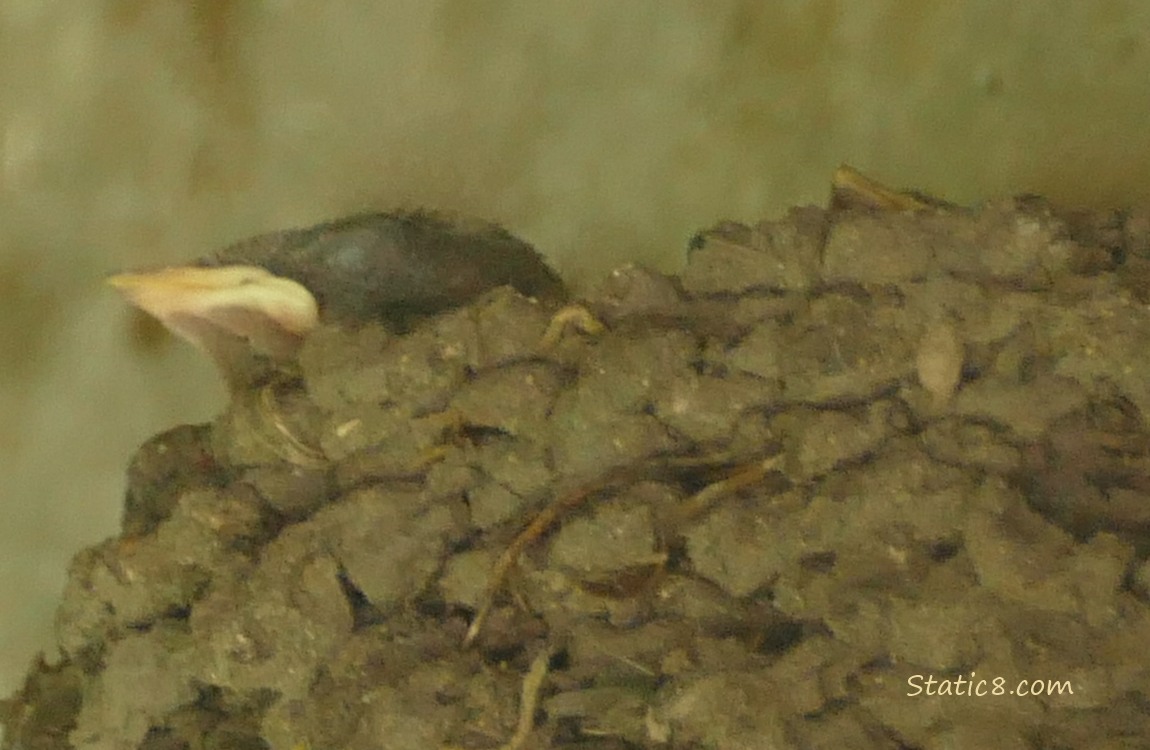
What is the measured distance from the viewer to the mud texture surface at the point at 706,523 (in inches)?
33.1

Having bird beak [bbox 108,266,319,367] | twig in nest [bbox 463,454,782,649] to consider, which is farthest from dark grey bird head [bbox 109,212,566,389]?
twig in nest [bbox 463,454,782,649]

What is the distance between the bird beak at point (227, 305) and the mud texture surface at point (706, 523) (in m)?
0.08

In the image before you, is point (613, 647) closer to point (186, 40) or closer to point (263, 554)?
point (263, 554)

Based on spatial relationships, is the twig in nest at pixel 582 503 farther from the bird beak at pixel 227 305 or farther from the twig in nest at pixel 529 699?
the bird beak at pixel 227 305

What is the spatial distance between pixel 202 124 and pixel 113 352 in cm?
29

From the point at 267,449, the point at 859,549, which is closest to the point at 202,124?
the point at 267,449

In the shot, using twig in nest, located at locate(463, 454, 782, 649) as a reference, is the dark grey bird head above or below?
above

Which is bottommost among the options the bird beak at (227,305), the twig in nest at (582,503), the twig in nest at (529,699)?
the twig in nest at (529,699)

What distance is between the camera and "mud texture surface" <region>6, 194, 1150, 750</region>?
0.84m

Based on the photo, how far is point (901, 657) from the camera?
2.78 feet

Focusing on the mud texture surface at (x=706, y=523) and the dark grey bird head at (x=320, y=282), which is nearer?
the mud texture surface at (x=706, y=523)

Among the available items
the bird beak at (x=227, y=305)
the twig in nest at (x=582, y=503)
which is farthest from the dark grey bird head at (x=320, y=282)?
the twig in nest at (x=582, y=503)

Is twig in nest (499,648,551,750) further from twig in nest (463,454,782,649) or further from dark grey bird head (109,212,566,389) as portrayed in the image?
dark grey bird head (109,212,566,389)

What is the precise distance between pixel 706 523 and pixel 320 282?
466mm
